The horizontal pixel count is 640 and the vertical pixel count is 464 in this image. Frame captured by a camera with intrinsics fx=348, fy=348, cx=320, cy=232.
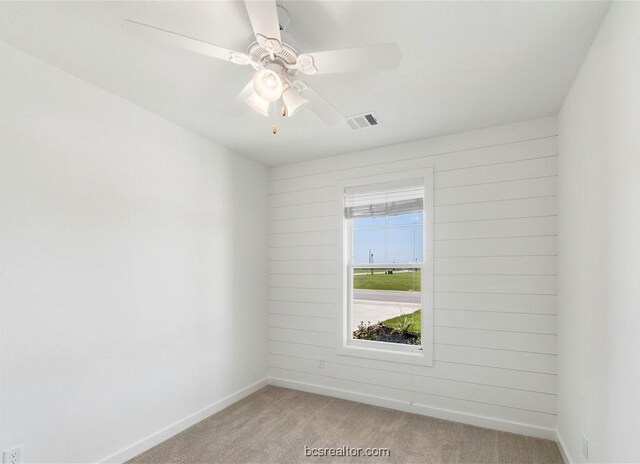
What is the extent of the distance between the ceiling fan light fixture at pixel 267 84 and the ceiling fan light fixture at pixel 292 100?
5.8 inches

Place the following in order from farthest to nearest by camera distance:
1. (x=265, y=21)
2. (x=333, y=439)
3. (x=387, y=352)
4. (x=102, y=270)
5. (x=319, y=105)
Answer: (x=387, y=352)
(x=333, y=439)
(x=102, y=270)
(x=319, y=105)
(x=265, y=21)

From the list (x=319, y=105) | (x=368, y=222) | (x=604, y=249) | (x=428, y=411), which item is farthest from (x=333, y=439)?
(x=319, y=105)

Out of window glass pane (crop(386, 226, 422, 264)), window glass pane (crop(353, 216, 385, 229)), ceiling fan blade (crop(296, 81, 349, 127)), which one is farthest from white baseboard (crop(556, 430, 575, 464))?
ceiling fan blade (crop(296, 81, 349, 127))

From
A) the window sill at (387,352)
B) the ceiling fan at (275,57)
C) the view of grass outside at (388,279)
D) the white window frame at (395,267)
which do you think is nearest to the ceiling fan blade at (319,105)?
the ceiling fan at (275,57)

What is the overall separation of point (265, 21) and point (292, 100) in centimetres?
51

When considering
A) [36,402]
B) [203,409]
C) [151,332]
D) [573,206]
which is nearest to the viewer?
[36,402]

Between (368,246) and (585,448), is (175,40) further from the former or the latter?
(585,448)

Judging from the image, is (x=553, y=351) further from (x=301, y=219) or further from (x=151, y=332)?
(x=151, y=332)

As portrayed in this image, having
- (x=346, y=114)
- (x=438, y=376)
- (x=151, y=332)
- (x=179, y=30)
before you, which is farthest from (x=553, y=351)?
(x=179, y=30)

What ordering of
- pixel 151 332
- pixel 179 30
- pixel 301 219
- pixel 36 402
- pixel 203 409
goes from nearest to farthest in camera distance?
pixel 179 30 → pixel 36 402 → pixel 151 332 → pixel 203 409 → pixel 301 219

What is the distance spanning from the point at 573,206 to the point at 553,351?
1.20 m

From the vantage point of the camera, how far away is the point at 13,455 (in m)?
1.89

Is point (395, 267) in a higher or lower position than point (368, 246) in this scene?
lower

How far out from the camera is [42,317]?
2047 millimetres
